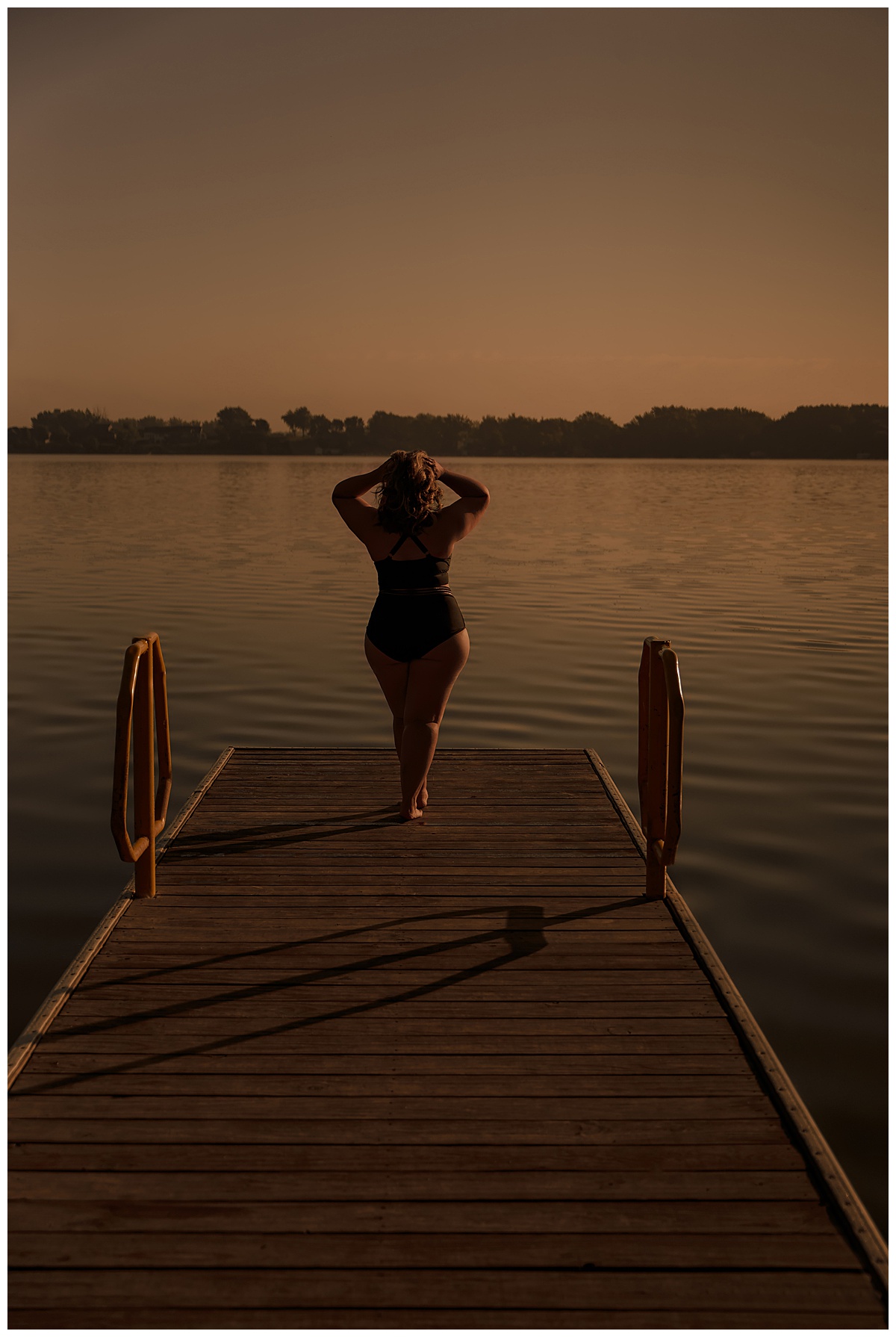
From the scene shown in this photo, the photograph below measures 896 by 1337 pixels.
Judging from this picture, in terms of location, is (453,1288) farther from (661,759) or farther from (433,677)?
(433,677)

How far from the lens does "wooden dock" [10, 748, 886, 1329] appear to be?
2387 mm

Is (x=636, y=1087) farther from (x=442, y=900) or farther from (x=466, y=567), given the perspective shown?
(x=466, y=567)

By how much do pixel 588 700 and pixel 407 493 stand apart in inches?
224

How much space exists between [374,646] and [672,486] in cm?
6072

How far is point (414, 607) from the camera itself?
5023mm

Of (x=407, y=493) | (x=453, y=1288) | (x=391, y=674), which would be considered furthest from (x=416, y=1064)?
(x=407, y=493)

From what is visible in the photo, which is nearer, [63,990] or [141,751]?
[63,990]

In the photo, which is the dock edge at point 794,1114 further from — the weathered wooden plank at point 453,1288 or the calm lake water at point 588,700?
the calm lake water at point 588,700

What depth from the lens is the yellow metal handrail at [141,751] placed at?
3928 millimetres

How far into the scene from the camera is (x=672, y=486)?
63.4 metres

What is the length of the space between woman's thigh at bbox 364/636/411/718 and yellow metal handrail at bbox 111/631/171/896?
101cm

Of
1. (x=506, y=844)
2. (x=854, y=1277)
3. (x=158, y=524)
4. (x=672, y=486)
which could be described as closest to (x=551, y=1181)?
(x=854, y=1277)

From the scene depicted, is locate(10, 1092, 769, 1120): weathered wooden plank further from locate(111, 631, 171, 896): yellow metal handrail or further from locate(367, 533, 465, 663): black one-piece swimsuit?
locate(367, 533, 465, 663): black one-piece swimsuit

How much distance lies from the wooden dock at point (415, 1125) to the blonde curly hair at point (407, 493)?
1.59 meters
